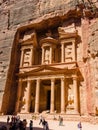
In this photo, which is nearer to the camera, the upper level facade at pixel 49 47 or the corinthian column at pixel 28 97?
the corinthian column at pixel 28 97

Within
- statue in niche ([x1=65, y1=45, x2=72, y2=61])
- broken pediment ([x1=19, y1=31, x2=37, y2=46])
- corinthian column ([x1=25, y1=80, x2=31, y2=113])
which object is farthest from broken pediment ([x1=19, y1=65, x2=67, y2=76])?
broken pediment ([x1=19, y1=31, x2=37, y2=46])

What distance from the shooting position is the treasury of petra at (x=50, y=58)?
22562 mm

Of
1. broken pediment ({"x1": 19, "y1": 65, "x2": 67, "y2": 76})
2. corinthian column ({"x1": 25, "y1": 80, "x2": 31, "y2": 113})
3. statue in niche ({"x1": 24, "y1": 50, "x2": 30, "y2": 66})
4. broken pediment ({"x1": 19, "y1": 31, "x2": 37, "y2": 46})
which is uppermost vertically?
broken pediment ({"x1": 19, "y1": 31, "x2": 37, "y2": 46})

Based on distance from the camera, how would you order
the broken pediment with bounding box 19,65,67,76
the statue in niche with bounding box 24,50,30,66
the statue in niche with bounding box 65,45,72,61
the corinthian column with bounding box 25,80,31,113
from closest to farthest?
the corinthian column with bounding box 25,80,31,113 < the broken pediment with bounding box 19,65,67,76 < the statue in niche with bounding box 65,45,72,61 < the statue in niche with bounding box 24,50,30,66

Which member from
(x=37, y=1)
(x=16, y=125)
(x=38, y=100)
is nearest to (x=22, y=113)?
(x=38, y=100)

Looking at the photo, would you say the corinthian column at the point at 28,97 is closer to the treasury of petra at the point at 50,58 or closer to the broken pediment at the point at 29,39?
the treasury of petra at the point at 50,58

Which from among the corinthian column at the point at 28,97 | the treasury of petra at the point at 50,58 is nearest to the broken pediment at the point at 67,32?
the treasury of petra at the point at 50,58

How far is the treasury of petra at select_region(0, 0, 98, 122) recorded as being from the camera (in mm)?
22562

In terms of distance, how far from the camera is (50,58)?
26562mm

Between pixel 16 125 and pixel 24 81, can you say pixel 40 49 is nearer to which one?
pixel 24 81

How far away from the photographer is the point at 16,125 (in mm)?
10938

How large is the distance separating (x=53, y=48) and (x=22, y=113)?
1002 centimetres

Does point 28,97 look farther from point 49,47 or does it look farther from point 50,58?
point 49,47

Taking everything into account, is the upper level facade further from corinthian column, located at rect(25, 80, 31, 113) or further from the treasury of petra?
corinthian column, located at rect(25, 80, 31, 113)
